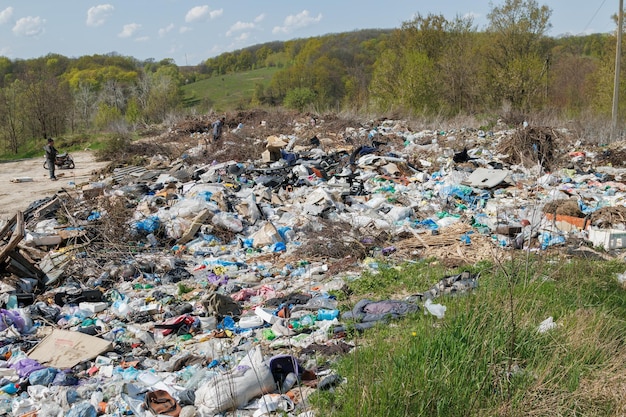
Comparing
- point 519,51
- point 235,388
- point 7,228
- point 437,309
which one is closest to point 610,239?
point 437,309

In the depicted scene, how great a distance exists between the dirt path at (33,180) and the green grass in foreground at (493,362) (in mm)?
9006

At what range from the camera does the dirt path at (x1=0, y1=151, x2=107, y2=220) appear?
36.8ft

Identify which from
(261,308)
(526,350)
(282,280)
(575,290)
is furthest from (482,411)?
(282,280)

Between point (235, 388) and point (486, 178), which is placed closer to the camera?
point (235, 388)

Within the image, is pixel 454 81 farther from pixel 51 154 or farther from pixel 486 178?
pixel 51 154

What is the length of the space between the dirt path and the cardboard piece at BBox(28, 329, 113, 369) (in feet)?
20.8

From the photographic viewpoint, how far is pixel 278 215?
873 centimetres

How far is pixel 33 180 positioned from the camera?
551 inches

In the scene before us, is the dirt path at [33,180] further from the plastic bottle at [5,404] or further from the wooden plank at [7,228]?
the plastic bottle at [5,404]

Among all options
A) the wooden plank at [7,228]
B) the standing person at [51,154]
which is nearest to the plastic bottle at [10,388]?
the wooden plank at [7,228]

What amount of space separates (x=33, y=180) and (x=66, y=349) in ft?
37.3

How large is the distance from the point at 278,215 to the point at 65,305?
3886 mm

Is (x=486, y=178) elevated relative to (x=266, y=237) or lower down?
elevated

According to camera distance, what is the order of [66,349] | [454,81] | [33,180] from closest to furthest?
[66,349], [33,180], [454,81]
